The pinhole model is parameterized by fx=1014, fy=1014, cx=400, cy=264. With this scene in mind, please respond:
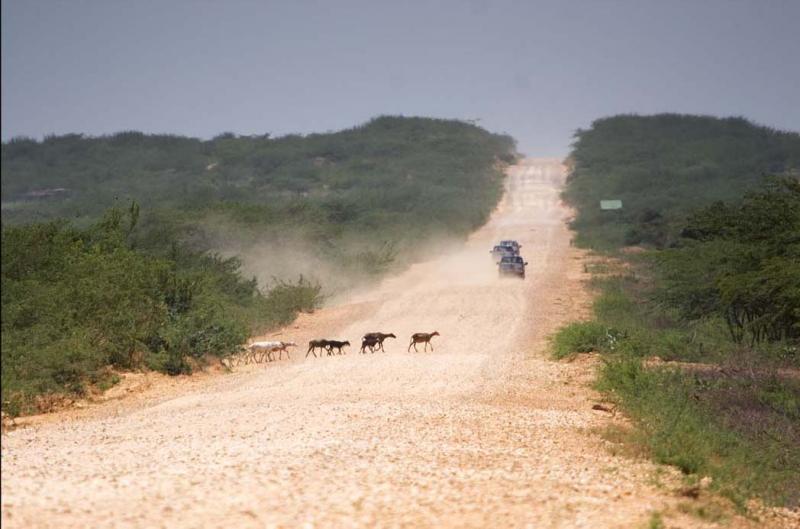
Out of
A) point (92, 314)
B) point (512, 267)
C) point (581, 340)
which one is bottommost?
point (581, 340)

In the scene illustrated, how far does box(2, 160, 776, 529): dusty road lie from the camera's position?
7398 mm

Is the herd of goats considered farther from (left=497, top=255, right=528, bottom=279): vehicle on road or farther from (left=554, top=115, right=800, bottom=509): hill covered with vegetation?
(left=497, top=255, right=528, bottom=279): vehicle on road

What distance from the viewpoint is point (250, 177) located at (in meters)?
99.2

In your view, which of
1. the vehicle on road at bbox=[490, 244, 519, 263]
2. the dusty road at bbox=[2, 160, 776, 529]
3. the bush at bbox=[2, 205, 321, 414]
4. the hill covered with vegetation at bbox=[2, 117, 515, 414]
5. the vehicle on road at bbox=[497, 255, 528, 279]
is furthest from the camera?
the vehicle on road at bbox=[490, 244, 519, 263]

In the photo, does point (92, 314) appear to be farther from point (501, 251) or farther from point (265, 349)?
point (501, 251)

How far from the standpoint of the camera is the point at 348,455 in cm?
963

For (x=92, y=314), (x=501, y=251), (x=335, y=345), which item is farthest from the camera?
(x=501, y=251)

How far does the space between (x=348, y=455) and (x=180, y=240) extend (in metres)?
28.2

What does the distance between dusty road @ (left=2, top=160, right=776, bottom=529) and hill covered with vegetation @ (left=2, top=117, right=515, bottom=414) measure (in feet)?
4.52

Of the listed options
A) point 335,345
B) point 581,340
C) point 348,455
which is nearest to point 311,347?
point 335,345

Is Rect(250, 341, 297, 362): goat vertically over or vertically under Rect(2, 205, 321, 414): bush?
under

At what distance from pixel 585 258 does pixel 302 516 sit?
42291 mm

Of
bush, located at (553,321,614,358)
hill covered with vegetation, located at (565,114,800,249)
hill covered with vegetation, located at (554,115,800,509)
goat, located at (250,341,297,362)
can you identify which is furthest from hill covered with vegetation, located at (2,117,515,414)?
hill covered with vegetation, located at (565,114,800,249)

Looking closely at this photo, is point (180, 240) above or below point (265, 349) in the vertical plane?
above
